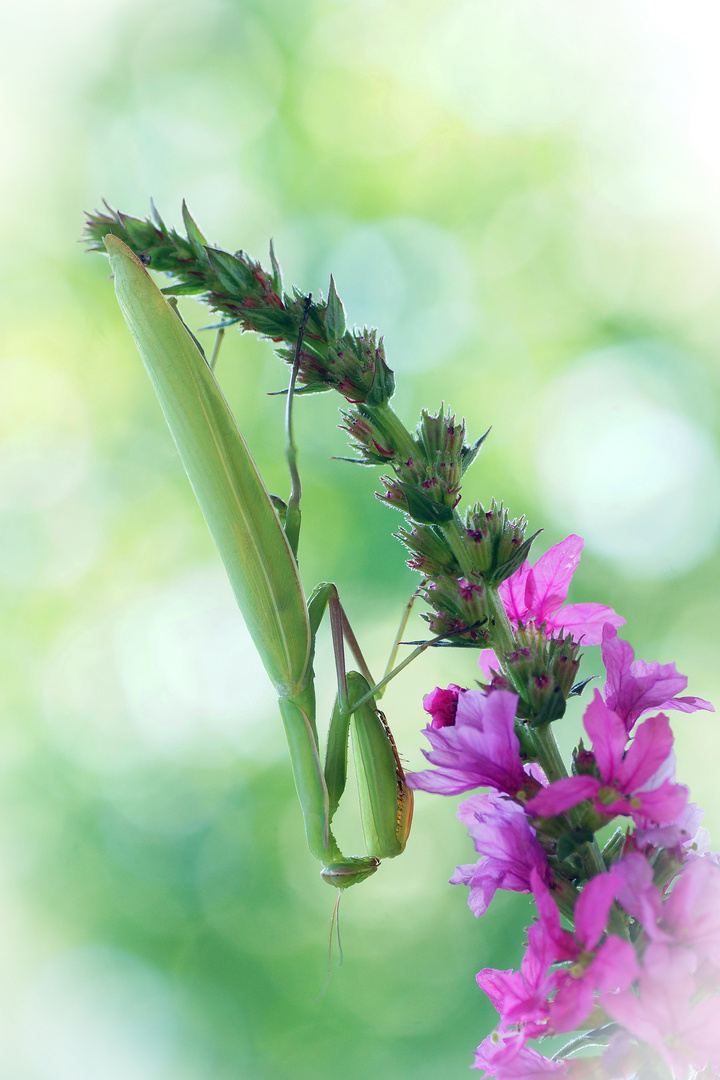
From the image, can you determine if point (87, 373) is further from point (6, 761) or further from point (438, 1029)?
point (438, 1029)

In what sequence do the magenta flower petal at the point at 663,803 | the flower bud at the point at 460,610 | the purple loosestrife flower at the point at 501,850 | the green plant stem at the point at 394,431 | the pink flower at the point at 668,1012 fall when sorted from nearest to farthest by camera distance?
the pink flower at the point at 668,1012, the magenta flower petal at the point at 663,803, the purple loosestrife flower at the point at 501,850, the flower bud at the point at 460,610, the green plant stem at the point at 394,431

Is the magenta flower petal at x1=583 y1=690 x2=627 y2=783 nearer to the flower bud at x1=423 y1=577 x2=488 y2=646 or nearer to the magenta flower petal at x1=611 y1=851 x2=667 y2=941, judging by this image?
the magenta flower petal at x1=611 y1=851 x2=667 y2=941

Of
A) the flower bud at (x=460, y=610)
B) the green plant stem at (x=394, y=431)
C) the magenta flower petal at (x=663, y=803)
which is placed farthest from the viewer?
the green plant stem at (x=394, y=431)

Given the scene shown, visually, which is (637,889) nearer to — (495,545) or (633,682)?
(633,682)

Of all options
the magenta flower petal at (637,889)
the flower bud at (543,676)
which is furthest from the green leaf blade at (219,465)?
the magenta flower petal at (637,889)

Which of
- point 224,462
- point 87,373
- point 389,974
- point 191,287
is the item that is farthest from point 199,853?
point 191,287

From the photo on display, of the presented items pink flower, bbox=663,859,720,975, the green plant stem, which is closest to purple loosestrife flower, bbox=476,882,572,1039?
pink flower, bbox=663,859,720,975

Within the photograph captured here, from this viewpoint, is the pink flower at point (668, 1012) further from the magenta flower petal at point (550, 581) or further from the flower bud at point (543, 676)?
the magenta flower petal at point (550, 581)
